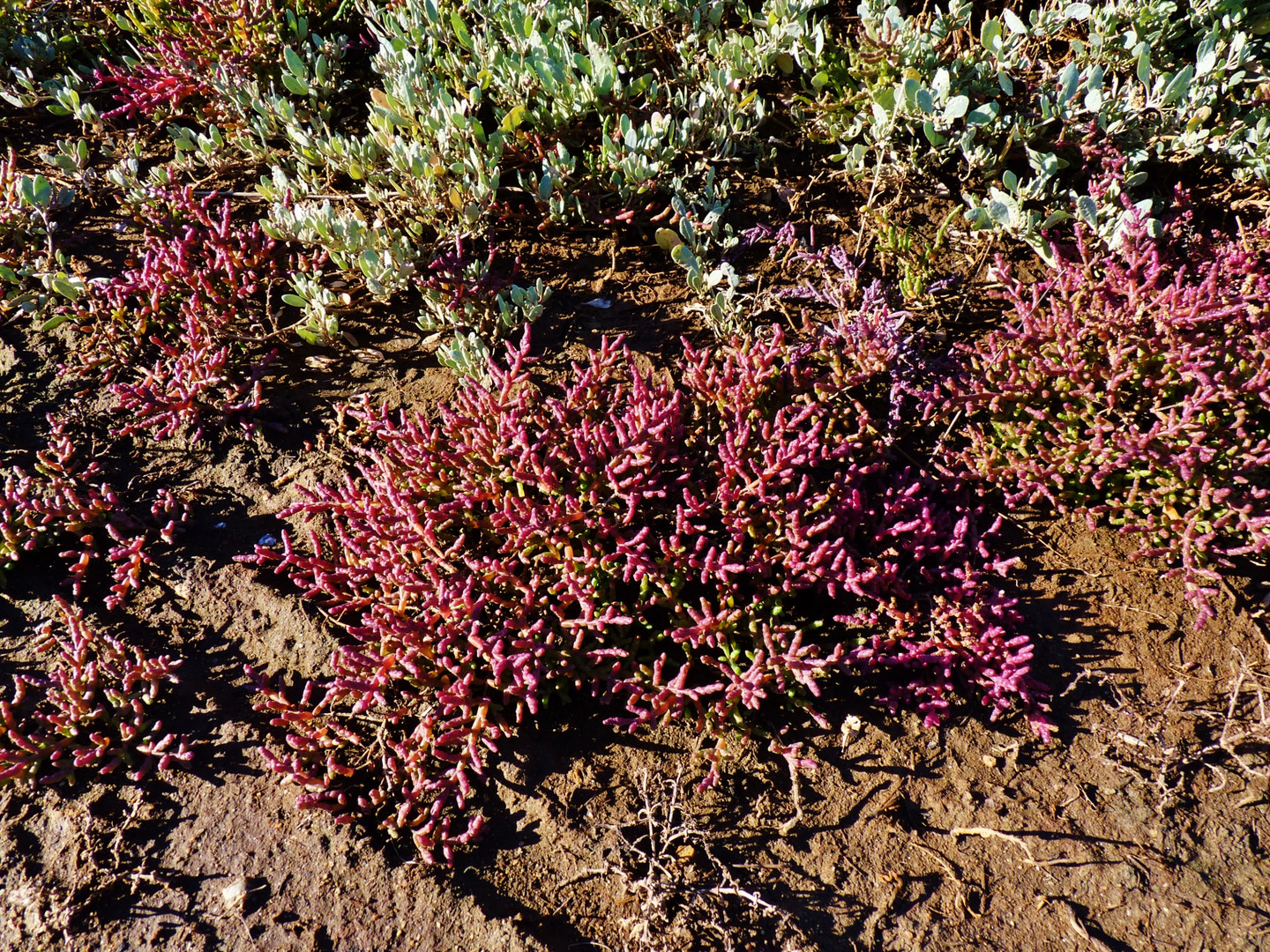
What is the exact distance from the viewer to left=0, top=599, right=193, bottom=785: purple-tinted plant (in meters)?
3.02

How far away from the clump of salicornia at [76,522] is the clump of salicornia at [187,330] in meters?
0.35

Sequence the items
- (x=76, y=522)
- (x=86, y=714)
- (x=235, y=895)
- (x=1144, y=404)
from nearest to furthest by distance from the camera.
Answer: (x=235, y=895), (x=86, y=714), (x=1144, y=404), (x=76, y=522)

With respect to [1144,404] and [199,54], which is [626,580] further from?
[199,54]

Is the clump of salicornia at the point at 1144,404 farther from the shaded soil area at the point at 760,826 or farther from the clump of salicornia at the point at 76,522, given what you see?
the clump of salicornia at the point at 76,522

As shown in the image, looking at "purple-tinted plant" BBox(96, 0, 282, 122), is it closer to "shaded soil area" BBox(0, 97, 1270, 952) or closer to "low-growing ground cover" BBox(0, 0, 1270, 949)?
"low-growing ground cover" BBox(0, 0, 1270, 949)

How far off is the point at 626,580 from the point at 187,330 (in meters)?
2.57

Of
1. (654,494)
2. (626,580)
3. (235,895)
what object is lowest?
(235,895)

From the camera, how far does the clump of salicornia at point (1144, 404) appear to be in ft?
9.96

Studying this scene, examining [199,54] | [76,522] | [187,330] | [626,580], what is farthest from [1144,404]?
[199,54]

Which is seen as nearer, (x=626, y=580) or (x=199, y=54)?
(x=626, y=580)

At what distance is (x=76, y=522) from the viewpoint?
349 centimetres

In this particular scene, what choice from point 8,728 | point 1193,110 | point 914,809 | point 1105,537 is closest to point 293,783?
point 8,728

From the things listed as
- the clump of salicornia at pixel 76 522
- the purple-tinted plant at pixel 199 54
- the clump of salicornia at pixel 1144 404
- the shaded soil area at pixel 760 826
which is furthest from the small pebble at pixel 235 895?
the purple-tinted plant at pixel 199 54

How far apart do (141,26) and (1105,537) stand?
19.8ft
